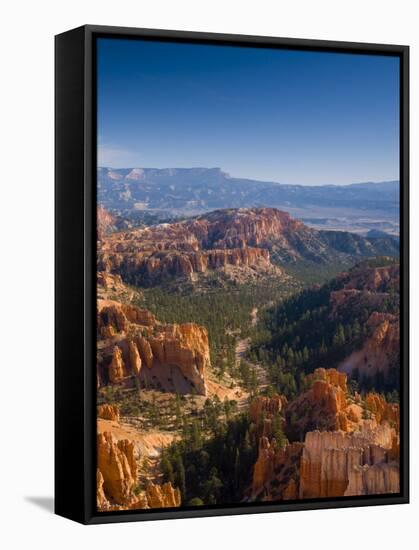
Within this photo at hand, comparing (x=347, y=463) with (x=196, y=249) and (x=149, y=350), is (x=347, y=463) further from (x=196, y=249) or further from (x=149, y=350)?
(x=196, y=249)

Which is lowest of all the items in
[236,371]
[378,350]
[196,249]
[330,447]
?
[330,447]

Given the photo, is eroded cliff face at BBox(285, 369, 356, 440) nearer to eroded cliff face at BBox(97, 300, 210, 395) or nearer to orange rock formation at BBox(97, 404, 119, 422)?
eroded cliff face at BBox(97, 300, 210, 395)

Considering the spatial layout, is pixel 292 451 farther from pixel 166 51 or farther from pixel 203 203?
pixel 166 51

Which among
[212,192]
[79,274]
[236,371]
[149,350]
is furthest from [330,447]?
[79,274]

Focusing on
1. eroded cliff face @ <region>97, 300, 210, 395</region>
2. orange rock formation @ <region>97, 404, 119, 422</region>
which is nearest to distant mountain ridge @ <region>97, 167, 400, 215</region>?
eroded cliff face @ <region>97, 300, 210, 395</region>

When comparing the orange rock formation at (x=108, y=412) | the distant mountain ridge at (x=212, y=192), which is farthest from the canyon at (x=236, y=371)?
the distant mountain ridge at (x=212, y=192)

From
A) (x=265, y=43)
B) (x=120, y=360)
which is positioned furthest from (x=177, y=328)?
(x=265, y=43)
